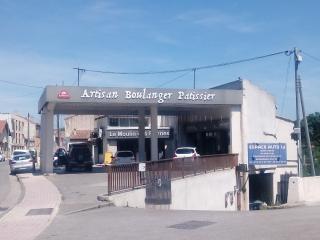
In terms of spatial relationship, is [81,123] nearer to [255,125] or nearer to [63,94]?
[255,125]

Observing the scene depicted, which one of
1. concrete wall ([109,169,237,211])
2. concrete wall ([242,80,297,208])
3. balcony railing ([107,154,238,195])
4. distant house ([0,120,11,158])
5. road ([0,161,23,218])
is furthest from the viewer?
distant house ([0,120,11,158])

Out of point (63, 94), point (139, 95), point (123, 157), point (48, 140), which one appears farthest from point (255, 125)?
point (48, 140)

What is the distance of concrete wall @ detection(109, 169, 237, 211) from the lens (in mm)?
21919

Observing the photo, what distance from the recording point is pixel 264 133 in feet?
139

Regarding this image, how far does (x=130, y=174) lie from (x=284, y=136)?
26653mm

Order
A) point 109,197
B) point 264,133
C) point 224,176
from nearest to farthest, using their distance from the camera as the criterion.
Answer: point 109,197, point 224,176, point 264,133

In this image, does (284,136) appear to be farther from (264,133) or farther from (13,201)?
(13,201)

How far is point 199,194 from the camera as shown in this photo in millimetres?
29125

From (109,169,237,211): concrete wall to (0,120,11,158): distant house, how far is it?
70.9m

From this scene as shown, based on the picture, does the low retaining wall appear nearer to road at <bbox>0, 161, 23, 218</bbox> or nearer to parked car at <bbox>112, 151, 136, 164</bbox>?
road at <bbox>0, 161, 23, 218</bbox>

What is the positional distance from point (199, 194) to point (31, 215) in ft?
43.7

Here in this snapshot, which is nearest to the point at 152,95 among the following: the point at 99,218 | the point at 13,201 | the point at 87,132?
the point at 13,201

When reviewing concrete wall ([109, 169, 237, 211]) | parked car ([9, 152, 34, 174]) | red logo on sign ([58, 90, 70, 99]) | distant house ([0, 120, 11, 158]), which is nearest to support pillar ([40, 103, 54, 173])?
red logo on sign ([58, 90, 70, 99])

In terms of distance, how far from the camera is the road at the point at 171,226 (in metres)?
12.4
